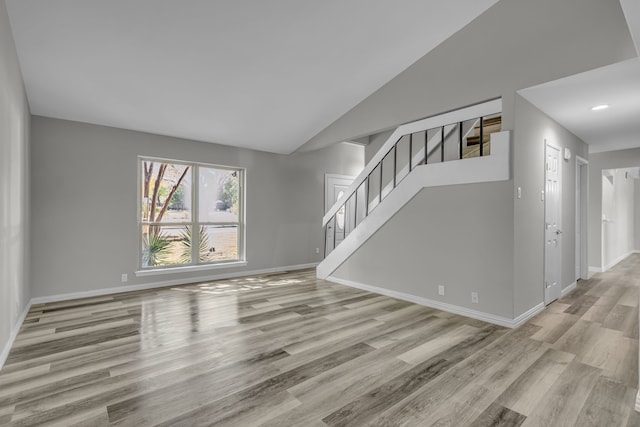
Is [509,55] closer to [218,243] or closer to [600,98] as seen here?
[600,98]

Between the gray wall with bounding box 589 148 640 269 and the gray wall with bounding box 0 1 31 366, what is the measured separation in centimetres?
902

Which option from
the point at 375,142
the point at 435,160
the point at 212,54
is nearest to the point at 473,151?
the point at 435,160

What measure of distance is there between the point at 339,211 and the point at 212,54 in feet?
15.5

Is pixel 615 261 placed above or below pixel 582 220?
below

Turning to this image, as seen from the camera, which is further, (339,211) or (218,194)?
(339,211)

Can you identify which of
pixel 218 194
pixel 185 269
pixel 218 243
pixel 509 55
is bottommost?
pixel 185 269

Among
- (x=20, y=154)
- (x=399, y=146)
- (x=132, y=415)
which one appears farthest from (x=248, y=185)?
(x=132, y=415)

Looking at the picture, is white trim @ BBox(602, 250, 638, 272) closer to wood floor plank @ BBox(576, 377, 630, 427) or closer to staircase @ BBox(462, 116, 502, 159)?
staircase @ BBox(462, 116, 502, 159)

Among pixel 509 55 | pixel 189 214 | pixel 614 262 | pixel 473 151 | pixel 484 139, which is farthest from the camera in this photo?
pixel 614 262

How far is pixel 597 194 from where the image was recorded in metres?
6.52

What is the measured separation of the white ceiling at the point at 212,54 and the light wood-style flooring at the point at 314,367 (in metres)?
2.68

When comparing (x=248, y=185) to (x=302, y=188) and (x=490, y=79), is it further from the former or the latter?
(x=490, y=79)

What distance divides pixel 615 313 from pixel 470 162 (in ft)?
8.52

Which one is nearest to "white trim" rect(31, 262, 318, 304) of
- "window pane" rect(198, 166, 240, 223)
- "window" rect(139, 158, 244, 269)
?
"window" rect(139, 158, 244, 269)
